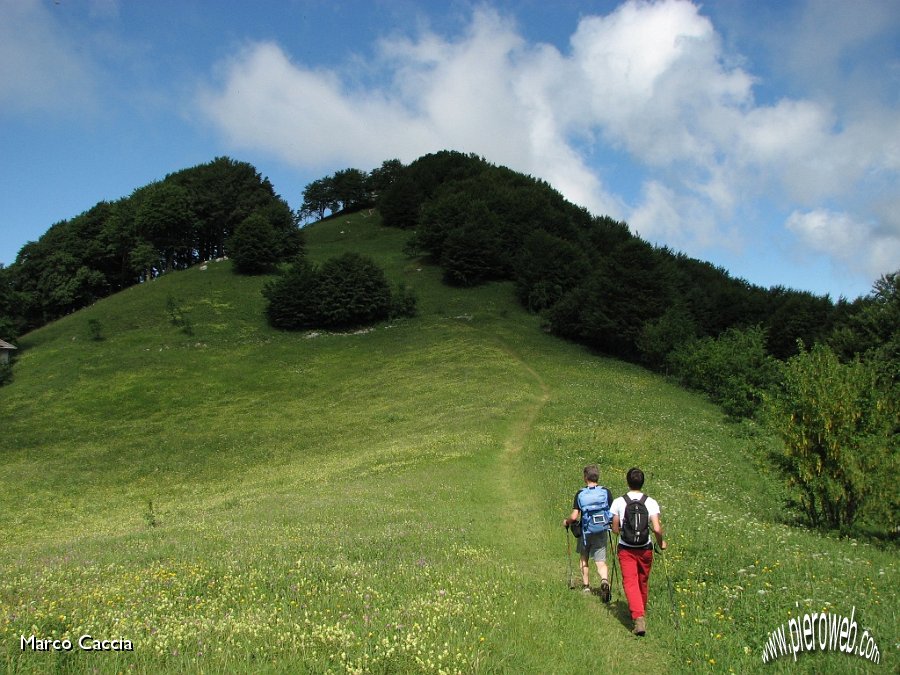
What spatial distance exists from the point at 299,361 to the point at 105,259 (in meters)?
70.3

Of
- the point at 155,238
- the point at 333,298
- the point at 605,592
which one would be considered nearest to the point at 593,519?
the point at 605,592

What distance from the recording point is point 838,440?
17.1 m

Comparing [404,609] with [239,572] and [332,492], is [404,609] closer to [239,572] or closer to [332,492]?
[239,572]

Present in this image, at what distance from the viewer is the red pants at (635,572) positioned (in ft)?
30.6

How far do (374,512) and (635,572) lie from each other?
11.8 meters

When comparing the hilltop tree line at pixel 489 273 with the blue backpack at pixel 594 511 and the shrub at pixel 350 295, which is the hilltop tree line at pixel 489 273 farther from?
the blue backpack at pixel 594 511

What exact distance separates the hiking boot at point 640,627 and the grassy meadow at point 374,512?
0.65 feet

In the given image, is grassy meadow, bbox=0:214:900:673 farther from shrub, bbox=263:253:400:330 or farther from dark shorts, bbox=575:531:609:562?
shrub, bbox=263:253:400:330

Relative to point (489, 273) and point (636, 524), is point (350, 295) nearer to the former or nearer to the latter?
point (489, 273)

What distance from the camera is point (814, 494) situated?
1817 centimetres

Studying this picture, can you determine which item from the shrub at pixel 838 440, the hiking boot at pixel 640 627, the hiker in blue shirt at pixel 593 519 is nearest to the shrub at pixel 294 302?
the shrub at pixel 838 440

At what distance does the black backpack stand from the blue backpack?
1610mm

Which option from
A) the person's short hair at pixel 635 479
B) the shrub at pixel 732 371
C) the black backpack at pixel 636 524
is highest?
the person's short hair at pixel 635 479

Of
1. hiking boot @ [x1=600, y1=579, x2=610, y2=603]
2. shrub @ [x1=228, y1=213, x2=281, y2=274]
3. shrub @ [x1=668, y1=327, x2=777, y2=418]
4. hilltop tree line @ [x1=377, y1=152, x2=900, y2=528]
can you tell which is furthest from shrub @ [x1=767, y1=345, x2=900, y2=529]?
shrub @ [x1=228, y1=213, x2=281, y2=274]
